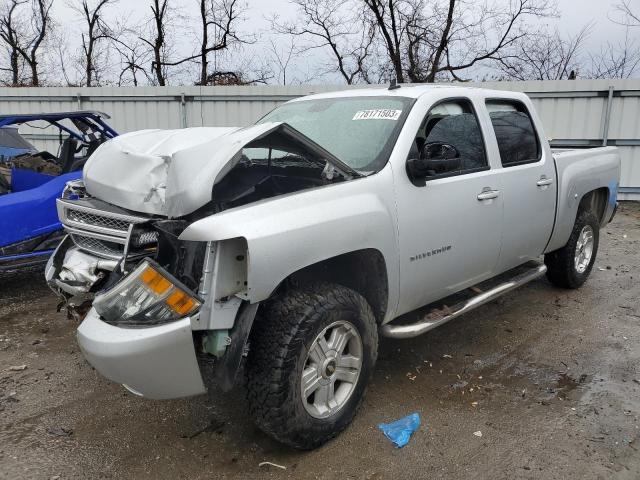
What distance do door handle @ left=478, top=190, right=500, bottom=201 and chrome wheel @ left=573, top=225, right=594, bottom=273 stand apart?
1.94 meters

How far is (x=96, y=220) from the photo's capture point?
9.71ft

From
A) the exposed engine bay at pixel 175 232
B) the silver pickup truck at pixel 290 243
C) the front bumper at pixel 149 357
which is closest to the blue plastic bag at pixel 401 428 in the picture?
the silver pickup truck at pixel 290 243

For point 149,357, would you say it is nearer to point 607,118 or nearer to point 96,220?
point 96,220

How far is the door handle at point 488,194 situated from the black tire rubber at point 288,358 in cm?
142

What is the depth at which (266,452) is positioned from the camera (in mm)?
2834

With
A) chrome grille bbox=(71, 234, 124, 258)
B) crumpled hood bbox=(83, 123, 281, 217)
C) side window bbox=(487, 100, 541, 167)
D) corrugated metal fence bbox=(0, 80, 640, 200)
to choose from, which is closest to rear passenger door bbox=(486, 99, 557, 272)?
side window bbox=(487, 100, 541, 167)

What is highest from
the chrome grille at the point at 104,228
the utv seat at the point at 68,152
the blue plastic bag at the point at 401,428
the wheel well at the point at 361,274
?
the utv seat at the point at 68,152

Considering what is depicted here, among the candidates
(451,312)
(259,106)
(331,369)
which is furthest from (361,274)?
(259,106)

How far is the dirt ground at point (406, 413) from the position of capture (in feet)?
8.94

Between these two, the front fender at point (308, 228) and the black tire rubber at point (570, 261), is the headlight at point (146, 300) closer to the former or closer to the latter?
the front fender at point (308, 228)

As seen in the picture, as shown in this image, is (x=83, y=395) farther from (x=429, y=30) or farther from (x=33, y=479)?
(x=429, y=30)

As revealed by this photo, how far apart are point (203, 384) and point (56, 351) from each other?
2263mm

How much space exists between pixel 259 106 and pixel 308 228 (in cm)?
947

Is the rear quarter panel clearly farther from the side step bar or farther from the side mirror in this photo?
the side mirror
